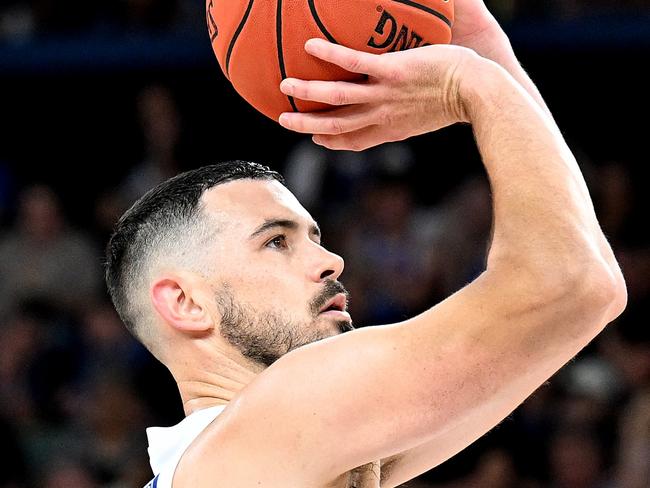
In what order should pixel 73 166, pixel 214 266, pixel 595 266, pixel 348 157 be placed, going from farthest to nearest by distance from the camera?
pixel 73 166 < pixel 348 157 < pixel 214 266 < pixel 595 266

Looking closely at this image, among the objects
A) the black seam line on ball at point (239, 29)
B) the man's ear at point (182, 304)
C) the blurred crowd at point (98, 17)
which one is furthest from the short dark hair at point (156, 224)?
the blurred crowd at point (98, 17)

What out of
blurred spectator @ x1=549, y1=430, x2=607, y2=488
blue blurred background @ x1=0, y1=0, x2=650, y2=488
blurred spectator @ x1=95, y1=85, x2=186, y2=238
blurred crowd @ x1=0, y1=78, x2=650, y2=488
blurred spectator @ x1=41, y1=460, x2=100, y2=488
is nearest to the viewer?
blurred spectator @ x1=549, y1=430, x2=607, y2=488

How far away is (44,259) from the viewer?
343 inches

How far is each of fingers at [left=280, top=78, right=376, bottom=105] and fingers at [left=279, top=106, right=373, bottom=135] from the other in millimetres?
79

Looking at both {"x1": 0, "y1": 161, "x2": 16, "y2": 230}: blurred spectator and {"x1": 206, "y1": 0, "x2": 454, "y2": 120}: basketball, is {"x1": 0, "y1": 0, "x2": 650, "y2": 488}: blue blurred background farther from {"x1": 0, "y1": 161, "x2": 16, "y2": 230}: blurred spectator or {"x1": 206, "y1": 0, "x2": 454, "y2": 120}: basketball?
{"x1": 206, "y1": 0, "x2": 454, "y2": 120}: basketball

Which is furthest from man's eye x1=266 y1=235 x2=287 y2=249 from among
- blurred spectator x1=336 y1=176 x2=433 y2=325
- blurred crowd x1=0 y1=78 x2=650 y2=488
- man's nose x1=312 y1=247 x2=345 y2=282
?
blurred spectator x1=336 y1=176 x2=433 y2=325

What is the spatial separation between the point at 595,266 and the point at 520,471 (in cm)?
444

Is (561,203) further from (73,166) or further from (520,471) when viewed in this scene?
(73,166)

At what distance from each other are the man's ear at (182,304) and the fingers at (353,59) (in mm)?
898

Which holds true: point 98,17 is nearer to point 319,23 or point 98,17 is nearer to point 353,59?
point 319,23

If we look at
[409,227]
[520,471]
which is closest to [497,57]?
[520,471]

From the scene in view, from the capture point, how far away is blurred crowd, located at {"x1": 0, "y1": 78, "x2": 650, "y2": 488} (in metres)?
6.90

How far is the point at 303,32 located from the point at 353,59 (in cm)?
19

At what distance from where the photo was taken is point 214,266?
3.41m
